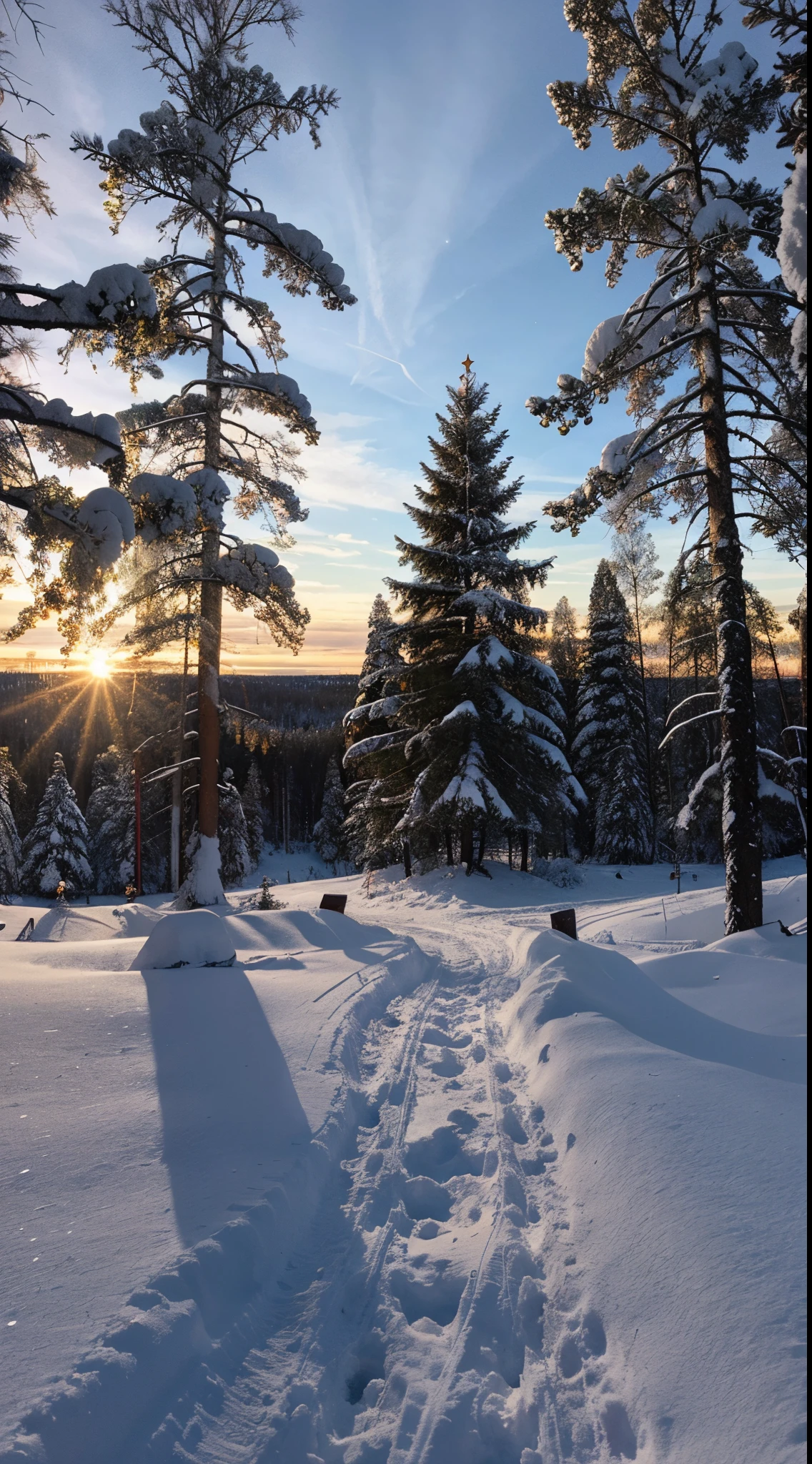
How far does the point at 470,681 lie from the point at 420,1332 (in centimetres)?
1585

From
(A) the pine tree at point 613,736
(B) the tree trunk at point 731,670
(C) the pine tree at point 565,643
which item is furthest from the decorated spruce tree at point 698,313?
(C) the pine tree at point 565,643

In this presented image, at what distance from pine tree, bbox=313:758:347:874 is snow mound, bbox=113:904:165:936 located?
1270 inches

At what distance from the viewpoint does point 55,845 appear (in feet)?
127

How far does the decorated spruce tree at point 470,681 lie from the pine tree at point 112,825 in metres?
24.5

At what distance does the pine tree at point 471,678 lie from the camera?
17.4 meters

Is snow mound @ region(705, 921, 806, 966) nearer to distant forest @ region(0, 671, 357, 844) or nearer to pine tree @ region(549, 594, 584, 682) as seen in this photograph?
pine tree @ region(549, 594, 584, 682)

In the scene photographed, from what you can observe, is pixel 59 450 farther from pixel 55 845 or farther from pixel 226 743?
pixel 226 743

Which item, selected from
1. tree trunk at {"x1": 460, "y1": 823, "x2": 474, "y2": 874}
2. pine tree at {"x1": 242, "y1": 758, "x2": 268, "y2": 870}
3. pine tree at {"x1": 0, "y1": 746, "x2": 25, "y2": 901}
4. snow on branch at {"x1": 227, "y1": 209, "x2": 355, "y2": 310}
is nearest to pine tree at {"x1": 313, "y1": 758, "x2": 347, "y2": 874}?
pine tree at {"x1": 242, "y1": 758, "x2": 268, "y2": 870}

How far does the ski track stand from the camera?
2342 millimetres

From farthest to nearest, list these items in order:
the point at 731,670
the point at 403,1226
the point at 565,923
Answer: the point at 565,923 < the point at 731,670 < the point at 403,1226

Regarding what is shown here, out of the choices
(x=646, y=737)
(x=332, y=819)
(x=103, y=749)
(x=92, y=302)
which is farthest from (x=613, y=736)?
(x=103, y=749)

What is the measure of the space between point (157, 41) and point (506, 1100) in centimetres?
1678

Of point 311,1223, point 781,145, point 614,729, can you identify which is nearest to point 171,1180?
point 311,1223

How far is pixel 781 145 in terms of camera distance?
307cm
